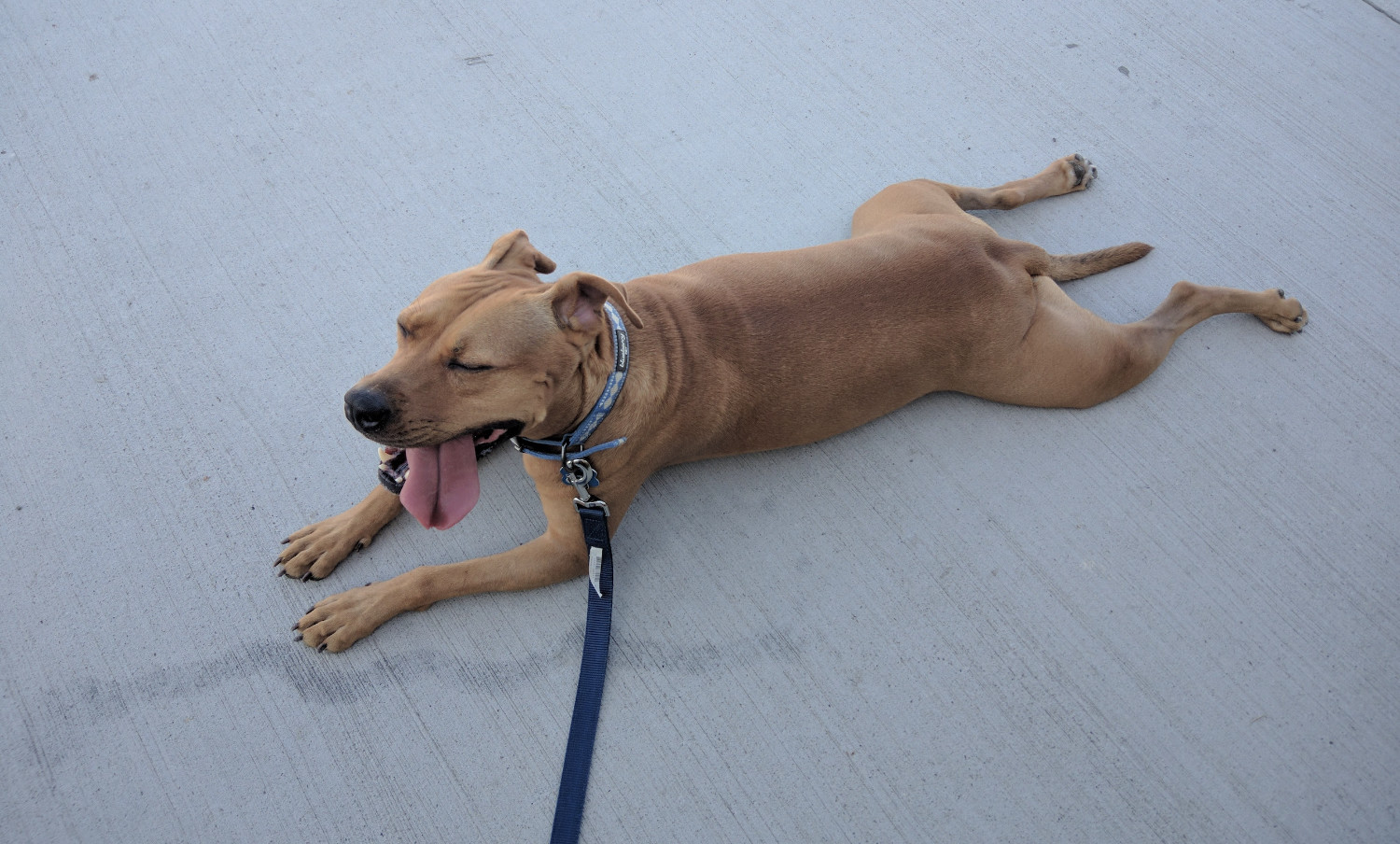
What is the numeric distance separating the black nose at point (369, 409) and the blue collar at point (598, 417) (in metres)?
0.43

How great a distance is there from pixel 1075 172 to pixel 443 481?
3.01 meters

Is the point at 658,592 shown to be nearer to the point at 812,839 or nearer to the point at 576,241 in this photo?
the point at 812,839

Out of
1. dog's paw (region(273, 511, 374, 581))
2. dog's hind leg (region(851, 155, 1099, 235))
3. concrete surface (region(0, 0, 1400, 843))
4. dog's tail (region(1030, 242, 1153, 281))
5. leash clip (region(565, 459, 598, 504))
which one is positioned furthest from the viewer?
dog's tail (region(1030, 242, 1153, 281))

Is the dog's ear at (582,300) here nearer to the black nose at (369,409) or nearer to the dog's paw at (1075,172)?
the black nose at (369,409)

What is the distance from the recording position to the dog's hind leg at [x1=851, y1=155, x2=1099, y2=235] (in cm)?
322

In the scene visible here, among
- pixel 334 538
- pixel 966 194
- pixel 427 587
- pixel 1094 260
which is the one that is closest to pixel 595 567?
pixel 427 587

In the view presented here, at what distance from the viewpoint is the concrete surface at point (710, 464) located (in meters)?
2.54

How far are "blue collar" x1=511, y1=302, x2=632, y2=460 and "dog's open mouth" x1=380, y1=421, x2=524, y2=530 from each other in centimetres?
13

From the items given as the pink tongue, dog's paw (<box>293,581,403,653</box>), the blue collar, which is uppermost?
the blue collar

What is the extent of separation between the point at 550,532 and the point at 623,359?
68 centimetres

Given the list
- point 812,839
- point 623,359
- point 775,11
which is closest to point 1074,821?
point 812,839

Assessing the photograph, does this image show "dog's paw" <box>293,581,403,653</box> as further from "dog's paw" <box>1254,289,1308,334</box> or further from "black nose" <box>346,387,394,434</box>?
"dog's paw" <box>1254,289,1308,334</box>

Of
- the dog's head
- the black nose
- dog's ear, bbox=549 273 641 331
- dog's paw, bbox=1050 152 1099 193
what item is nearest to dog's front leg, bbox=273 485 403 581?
the dog's head

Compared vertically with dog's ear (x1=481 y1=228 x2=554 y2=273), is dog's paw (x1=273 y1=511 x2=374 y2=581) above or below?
below
